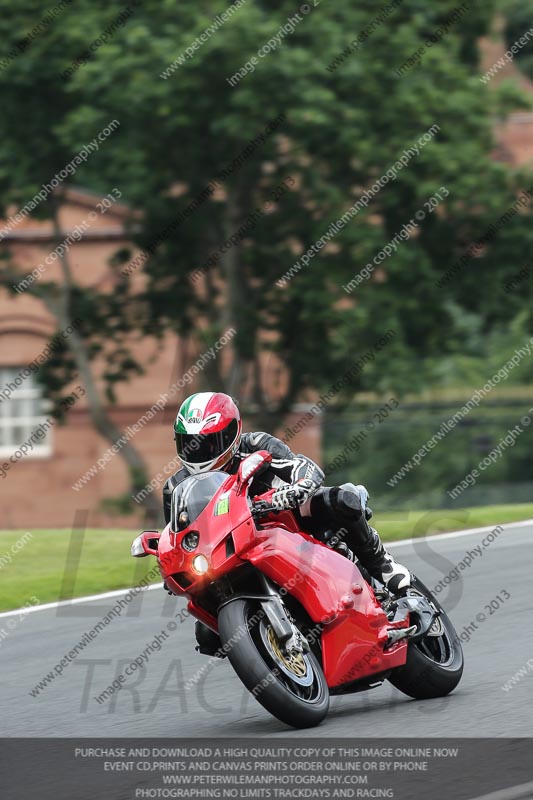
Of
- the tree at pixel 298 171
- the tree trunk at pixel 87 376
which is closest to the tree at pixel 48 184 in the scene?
the tree trunk at pixel 87 376

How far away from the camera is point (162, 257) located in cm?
2681

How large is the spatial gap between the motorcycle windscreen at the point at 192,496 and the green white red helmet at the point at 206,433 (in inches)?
3.1

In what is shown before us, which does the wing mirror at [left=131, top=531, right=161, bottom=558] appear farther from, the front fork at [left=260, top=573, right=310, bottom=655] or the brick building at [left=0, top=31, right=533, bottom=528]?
the brick building at [left=0, top=31, right=533, bottom=528]

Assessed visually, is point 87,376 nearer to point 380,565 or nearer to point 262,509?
point 380,565

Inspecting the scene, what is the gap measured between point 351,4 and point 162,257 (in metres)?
5.77

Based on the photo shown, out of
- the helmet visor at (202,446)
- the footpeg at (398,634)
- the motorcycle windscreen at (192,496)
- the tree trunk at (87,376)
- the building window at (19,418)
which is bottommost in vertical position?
the building window at (19,418)

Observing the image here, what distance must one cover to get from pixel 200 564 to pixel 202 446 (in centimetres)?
56

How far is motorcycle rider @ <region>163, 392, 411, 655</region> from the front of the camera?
687cm

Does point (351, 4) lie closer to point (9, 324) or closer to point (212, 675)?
point (9, 324)

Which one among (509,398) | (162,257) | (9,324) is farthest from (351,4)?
(9,324)

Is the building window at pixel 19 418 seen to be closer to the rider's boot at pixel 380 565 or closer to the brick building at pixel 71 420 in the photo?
the brick building at pixel 71 420

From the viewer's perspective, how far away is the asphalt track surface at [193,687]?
22.9ft

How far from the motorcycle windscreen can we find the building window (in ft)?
93.4
